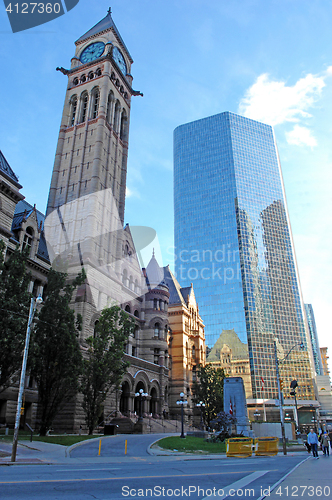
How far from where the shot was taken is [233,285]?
391ft

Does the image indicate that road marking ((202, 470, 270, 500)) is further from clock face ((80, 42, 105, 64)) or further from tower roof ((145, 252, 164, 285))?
clock face ((80, 42, 105, 64))

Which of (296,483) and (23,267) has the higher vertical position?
(23,267)

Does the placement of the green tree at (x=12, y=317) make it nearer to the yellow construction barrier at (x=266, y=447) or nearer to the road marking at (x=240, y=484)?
the road marking at (x=240, y=484)

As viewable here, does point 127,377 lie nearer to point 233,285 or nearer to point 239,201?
point 233,285

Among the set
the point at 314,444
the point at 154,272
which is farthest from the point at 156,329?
the point at 314,444

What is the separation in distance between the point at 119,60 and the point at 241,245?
7304cm

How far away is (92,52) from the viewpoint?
217ft

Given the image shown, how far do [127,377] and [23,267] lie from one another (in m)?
25.4

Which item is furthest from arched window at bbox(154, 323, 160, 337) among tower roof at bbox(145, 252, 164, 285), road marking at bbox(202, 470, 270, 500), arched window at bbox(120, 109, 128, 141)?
road marking at bbox(202, 470, 270, 500)

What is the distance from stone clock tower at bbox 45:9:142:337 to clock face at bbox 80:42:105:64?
0.20 metres

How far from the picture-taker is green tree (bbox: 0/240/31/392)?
69.7 ft

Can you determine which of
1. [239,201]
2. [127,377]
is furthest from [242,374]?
[127,377]

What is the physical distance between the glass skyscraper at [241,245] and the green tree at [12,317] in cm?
9975

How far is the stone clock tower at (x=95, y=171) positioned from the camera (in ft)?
153
